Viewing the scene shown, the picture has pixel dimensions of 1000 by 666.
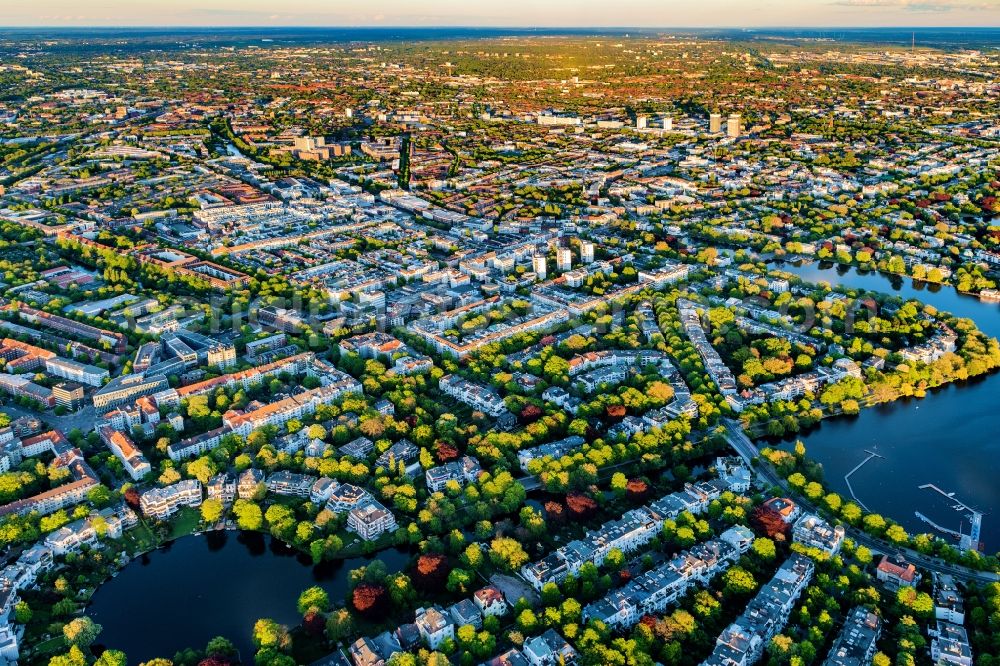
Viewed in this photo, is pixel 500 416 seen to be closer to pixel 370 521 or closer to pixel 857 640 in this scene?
pixel 370 521

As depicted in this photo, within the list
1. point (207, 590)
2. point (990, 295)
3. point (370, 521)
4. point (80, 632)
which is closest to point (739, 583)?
point (370, 521)

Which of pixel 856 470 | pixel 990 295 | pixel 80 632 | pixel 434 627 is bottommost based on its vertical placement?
pixel 80 632

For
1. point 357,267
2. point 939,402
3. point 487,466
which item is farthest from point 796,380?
point 357,267

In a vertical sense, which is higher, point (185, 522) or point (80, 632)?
point (185, 522)

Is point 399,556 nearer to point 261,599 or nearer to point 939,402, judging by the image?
point 261,599

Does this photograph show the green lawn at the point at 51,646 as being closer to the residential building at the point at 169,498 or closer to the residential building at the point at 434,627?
the residential building at the point at 169,498
